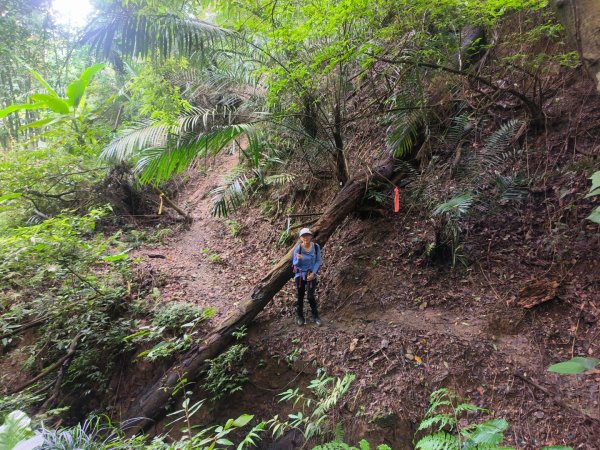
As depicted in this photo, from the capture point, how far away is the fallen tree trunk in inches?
Result: 165

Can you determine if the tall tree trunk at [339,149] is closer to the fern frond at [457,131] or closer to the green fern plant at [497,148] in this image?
the fern frond at [457,131]

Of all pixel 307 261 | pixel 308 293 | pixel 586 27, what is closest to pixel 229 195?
pixel 307 261

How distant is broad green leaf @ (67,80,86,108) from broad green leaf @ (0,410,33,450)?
636cm

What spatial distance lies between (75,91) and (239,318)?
559cm

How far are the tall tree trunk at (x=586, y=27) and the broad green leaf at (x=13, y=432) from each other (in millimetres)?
3577

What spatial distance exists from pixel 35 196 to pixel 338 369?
26.0 feet

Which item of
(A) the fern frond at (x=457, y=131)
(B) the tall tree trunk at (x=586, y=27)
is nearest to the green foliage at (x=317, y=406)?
(B) the tall tree trunk at (x=586, y=27)

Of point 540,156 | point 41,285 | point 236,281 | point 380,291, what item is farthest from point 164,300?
point 540,156

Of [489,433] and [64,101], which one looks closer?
[489,433]

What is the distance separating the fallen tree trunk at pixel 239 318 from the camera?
420cm

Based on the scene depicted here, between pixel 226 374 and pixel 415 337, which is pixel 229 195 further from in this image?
pixel 415 337

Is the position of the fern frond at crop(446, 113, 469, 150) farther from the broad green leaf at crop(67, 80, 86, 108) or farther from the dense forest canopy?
the broad green leaf at crop(67, 80, 86, 108)

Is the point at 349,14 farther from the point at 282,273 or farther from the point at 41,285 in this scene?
the point at 41,285

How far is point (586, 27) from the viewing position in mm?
1712
